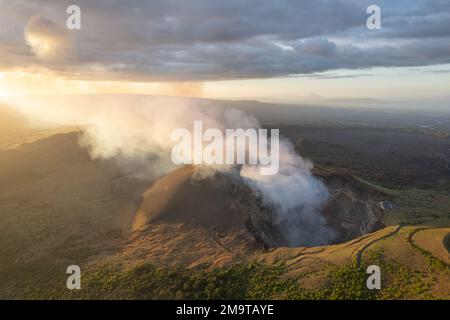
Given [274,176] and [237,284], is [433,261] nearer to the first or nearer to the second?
[237,284]

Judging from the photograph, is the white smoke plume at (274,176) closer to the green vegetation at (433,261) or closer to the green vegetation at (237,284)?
the green vegetation at (433,261)

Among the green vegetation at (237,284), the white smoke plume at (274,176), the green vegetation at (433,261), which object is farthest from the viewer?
the white smoke plume at (274,176)

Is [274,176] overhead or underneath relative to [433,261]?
overhead

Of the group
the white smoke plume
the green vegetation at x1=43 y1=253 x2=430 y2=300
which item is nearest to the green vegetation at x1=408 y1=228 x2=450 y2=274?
the green vegetation at x1=43 y1=253 x2=430 y2=300

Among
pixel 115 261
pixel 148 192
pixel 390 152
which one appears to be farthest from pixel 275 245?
pixel 390 152

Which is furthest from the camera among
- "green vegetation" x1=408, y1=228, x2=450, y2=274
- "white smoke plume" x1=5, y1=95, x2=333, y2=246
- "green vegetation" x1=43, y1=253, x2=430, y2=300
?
"white smoke plume" x1=5, y1=95, x2=333, y2=246

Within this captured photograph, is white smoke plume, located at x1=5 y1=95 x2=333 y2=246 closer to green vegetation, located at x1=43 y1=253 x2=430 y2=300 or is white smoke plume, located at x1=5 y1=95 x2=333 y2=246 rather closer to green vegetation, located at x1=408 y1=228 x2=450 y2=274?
green vegetation, located at x1=408 y1=228 x2=450 y2=274

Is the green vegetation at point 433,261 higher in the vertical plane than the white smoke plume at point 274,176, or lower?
lower

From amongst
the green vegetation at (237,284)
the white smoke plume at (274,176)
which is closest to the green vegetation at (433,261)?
the green vegetation at (237,284)

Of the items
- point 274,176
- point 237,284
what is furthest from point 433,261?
point 274,176
